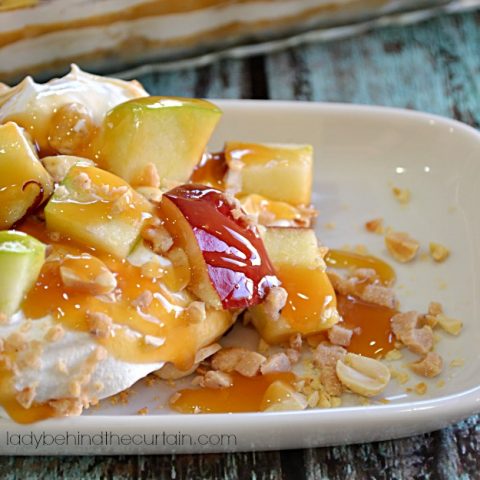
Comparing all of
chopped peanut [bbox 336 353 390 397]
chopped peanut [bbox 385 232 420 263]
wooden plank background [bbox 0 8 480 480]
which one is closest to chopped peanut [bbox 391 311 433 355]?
chopped peanut [bbox 336 353 390 397]

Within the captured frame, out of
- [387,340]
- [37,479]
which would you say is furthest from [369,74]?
[37,479]

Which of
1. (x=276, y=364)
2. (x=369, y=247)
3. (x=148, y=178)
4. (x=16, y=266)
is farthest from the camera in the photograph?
(x=369, y=247)

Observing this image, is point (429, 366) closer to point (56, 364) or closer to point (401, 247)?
point (401, 247)

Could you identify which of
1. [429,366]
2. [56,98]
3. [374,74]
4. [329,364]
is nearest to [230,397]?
[329,364]

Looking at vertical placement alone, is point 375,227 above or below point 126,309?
below

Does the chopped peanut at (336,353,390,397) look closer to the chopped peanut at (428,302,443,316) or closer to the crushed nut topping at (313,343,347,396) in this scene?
the crushed nut topping at (313,343,347,396)

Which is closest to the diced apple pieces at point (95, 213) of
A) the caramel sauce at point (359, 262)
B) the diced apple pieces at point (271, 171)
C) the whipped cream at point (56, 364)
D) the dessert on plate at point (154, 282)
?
the dessert on plate at point (154, 282)

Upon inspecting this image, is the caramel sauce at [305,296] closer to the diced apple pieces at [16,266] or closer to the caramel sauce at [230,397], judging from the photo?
the caramel sauce at [230,397]
